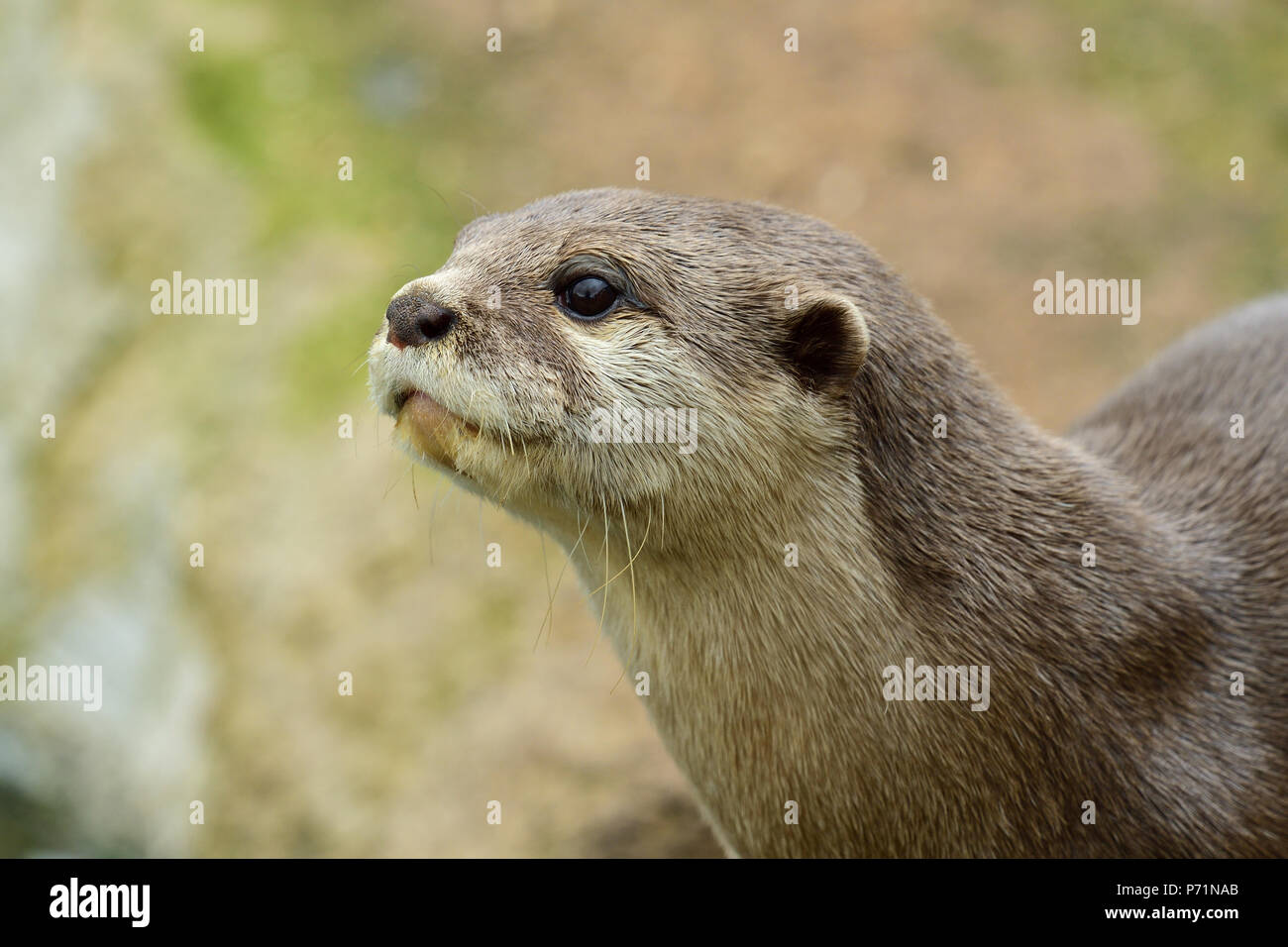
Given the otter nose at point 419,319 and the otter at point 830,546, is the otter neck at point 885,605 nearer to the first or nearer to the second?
the otter at point 830,546

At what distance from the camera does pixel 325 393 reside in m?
5.97

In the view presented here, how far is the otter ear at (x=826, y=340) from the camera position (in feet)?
8.75

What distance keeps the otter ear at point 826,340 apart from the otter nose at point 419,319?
2.35 ft

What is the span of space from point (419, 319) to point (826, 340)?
0.84 metres

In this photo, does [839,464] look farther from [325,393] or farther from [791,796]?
[325,393]

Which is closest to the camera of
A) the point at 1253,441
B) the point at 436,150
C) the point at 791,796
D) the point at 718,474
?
the point at 718,474

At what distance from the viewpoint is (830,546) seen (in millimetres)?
2762

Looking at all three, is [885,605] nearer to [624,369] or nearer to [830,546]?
[830,546]

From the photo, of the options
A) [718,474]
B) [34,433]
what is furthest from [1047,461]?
[34,433]

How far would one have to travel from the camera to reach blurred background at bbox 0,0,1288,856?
5047 millimetres

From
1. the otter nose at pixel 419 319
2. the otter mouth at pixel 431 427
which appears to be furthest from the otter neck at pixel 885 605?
the otter nose at pixel 419 319

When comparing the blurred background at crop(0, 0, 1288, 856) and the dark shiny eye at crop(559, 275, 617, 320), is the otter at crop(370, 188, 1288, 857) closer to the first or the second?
the dark shiny eye at crop(559, 275, 617, 320)

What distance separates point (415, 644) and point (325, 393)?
1423 millimetres

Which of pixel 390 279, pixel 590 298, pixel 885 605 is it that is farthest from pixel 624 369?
pixel 390 279
